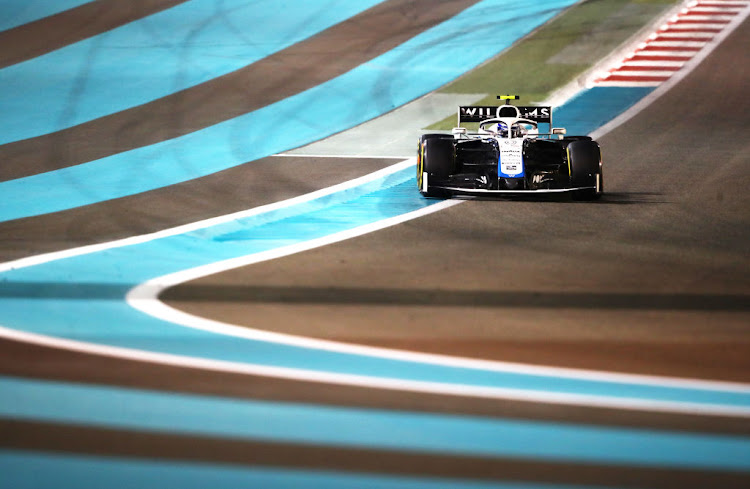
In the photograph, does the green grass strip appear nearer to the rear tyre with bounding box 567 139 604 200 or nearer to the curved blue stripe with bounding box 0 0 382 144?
the curved blue stripe with bounding box 0 0 382 144

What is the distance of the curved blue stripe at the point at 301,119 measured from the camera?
13.9m

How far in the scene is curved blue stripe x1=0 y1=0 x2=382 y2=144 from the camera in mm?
19078

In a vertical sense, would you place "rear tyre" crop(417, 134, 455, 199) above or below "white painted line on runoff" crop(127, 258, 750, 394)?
above

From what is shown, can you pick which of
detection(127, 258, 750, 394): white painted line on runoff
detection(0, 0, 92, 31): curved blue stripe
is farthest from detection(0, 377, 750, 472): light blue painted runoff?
detection(0, 0, 92, 31): curved blue stripe

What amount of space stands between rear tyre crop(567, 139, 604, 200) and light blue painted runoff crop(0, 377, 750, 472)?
7.79 m

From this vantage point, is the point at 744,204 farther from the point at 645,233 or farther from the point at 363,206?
the point at 363,206

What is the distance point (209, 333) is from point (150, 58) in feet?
53.0

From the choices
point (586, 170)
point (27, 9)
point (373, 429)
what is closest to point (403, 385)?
point (373, 429)

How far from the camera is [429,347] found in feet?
22.3

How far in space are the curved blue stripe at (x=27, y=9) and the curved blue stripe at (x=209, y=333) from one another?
559 inches

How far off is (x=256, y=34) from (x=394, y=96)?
538cm

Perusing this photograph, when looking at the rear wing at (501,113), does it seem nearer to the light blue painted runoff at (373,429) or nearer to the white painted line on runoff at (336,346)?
the white painted line on runoff at (336,346)

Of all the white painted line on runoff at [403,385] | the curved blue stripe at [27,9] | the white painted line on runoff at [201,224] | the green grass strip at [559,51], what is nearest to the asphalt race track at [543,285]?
the white painted line on runoff at [403,385]

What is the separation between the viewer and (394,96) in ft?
65.5
